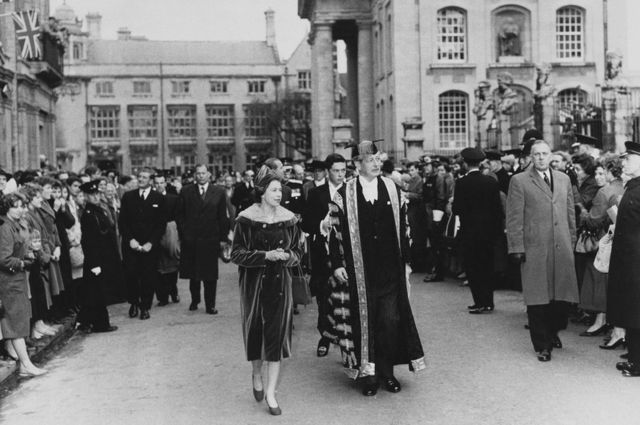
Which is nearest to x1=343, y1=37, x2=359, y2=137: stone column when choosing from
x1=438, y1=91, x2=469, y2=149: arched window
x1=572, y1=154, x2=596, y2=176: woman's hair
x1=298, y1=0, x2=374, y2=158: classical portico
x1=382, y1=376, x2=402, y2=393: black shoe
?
Answer: x1=298, y1=0, x2=374, y2=158: classical portico

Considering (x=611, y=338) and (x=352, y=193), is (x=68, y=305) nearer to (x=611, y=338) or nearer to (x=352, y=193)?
(x=352, y=193)

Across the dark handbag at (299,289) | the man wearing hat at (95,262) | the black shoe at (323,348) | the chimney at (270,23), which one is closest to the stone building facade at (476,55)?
the man wearing hat at (95,262)

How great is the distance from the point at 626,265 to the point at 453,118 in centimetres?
3327

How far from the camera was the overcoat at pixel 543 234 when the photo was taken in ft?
31.3

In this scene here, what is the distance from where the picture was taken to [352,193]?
838cm

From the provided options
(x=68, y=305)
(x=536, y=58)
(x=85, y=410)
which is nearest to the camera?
(x=85, y=410)

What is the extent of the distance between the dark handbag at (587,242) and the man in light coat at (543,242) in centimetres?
119

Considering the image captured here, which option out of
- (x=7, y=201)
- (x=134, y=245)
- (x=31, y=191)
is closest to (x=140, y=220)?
(x=134, y=245)

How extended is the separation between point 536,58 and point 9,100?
2544cm

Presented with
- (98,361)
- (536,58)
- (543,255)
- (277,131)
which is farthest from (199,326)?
(277,131)

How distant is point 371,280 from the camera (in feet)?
27.0

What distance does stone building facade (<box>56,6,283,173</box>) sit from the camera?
8350 cm

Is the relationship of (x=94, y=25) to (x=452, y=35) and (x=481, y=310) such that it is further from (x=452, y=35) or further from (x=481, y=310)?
(x=481, y=310)

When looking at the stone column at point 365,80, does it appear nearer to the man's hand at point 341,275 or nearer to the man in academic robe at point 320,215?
the man in academic robe at point 320,215
